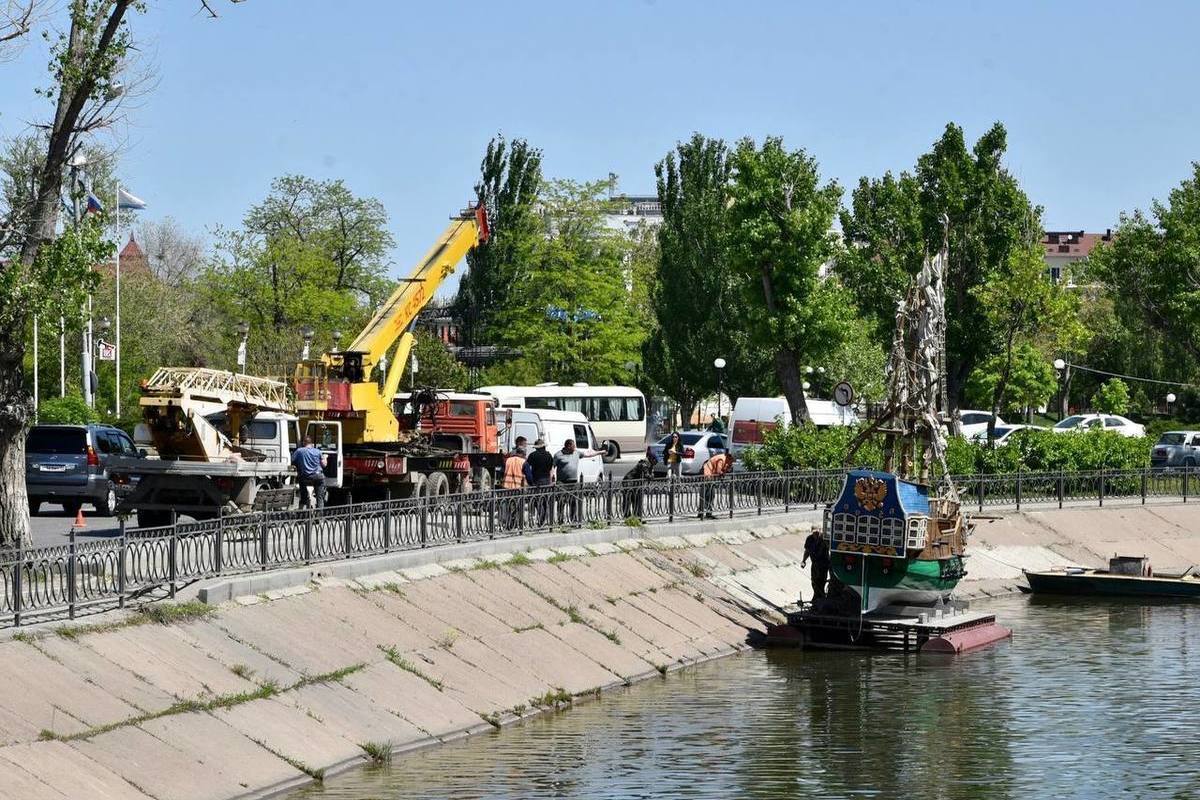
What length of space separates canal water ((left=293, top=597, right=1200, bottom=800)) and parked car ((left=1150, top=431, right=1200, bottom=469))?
3516 centimetres

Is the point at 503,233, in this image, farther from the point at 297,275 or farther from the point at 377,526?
the point at 377,526

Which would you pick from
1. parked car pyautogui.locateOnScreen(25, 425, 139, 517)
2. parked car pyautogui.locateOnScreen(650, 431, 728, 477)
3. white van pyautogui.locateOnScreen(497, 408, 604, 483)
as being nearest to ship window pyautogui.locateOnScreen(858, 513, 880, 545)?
white van pyautogui.locateOnScreen(497, 408, 604, 483)

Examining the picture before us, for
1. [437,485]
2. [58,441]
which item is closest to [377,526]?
[437,485]

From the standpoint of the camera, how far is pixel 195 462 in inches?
1235

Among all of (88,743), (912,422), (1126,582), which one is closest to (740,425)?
(1126,582)

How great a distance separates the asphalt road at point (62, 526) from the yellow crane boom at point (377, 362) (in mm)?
4713

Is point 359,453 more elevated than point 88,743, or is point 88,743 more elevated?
point 359,453

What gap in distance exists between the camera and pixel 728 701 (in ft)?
81.4

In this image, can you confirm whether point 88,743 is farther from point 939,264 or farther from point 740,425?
point 740,425

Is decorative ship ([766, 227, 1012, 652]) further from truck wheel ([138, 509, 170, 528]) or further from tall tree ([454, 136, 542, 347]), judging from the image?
tall tree ([454, 136, 542, 347])

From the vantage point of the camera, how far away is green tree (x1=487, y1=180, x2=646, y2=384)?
86.6 m

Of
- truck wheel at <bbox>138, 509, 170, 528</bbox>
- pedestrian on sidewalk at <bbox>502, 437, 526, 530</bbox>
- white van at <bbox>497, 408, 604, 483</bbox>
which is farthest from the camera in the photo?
white van at <bbox>497, 408, 604, 483</bbox>

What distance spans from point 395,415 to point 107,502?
23.6 feet

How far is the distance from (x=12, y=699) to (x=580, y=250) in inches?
2828
